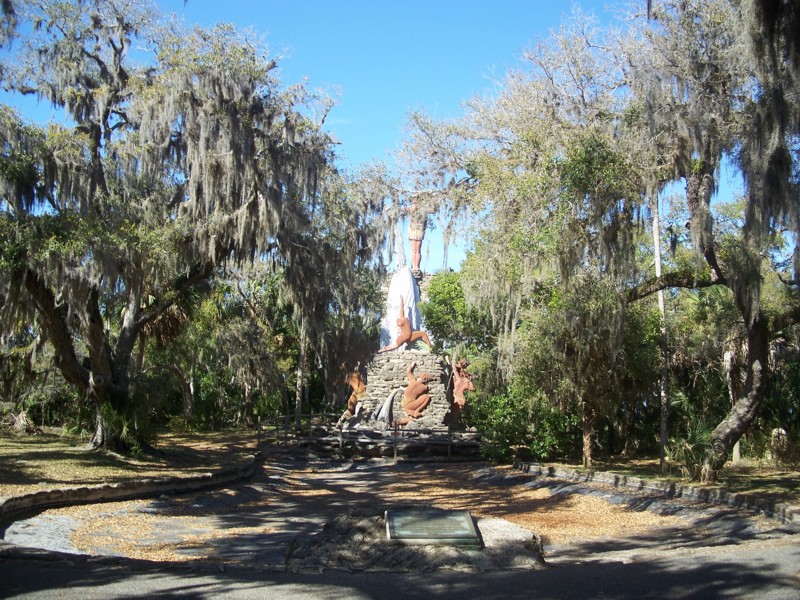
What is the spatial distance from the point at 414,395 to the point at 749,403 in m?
14.1

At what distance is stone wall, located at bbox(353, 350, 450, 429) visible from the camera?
2538cm

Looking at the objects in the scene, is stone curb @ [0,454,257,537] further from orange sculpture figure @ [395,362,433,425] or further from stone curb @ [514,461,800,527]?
orange sculpture figure @ [395,362,433,425]

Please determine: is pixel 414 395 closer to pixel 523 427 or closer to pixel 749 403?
pixel 523 427

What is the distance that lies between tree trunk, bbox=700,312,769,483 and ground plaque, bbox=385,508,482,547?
271 inches

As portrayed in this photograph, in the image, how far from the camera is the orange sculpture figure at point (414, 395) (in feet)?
83.0

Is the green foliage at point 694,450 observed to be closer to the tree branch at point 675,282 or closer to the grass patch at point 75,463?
the tree branch at point 675,282

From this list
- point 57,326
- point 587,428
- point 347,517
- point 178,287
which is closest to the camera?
point 347,517

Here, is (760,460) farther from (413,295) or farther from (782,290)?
(413,295)

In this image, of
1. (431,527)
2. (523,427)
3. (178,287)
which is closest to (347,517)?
(431,527)

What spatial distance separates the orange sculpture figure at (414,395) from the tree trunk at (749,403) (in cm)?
1316

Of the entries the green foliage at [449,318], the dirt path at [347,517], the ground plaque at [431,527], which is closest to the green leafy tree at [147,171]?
the dirt path at [347,517]

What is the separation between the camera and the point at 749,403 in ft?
41.4

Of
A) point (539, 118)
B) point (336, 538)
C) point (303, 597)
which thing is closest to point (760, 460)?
point (539, 118)

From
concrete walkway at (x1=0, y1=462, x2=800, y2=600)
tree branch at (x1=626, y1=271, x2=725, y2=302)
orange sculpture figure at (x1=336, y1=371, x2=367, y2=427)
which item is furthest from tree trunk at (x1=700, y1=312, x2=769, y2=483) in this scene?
orange sculpture figure at (x1=336, y1=371, x2=367, y2=427)
